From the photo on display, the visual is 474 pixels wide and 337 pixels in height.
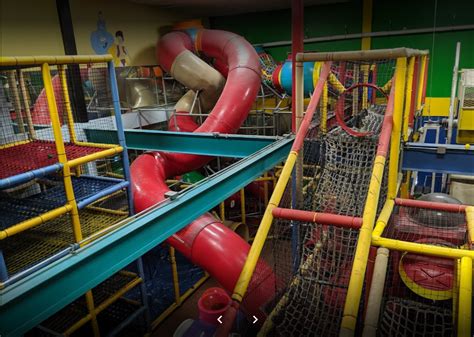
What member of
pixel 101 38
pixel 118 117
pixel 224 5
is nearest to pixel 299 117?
pixel 118 117

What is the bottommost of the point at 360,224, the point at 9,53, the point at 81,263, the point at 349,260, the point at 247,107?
the point at 349,260

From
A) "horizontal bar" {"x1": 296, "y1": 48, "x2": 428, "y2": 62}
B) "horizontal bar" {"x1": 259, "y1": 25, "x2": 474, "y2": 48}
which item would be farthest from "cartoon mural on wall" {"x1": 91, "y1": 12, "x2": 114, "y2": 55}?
"horizontal bar" {"x1": 296, "y1": 48, "x2": 428, "y2": 62}

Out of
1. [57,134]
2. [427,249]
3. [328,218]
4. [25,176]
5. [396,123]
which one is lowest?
[427,249]

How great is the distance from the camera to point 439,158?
3857 millimetres

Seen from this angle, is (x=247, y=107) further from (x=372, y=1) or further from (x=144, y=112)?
(x=372, y=1)

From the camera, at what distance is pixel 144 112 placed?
268 inches

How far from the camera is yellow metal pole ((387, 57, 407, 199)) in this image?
2.82 m

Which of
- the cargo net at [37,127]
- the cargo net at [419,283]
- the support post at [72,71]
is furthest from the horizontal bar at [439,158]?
the support post at [72,71]

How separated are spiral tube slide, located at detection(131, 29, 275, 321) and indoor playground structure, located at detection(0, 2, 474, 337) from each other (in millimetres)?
22

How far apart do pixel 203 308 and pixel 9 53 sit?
215 inches

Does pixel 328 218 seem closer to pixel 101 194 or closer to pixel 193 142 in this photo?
pixel 101 194

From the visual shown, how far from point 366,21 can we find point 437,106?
2627 millimetres

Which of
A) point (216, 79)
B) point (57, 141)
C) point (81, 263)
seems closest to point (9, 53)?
point (216, 79)

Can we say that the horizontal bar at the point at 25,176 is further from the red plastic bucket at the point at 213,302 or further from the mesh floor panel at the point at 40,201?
the red plastic bucket at the point at 213,302
